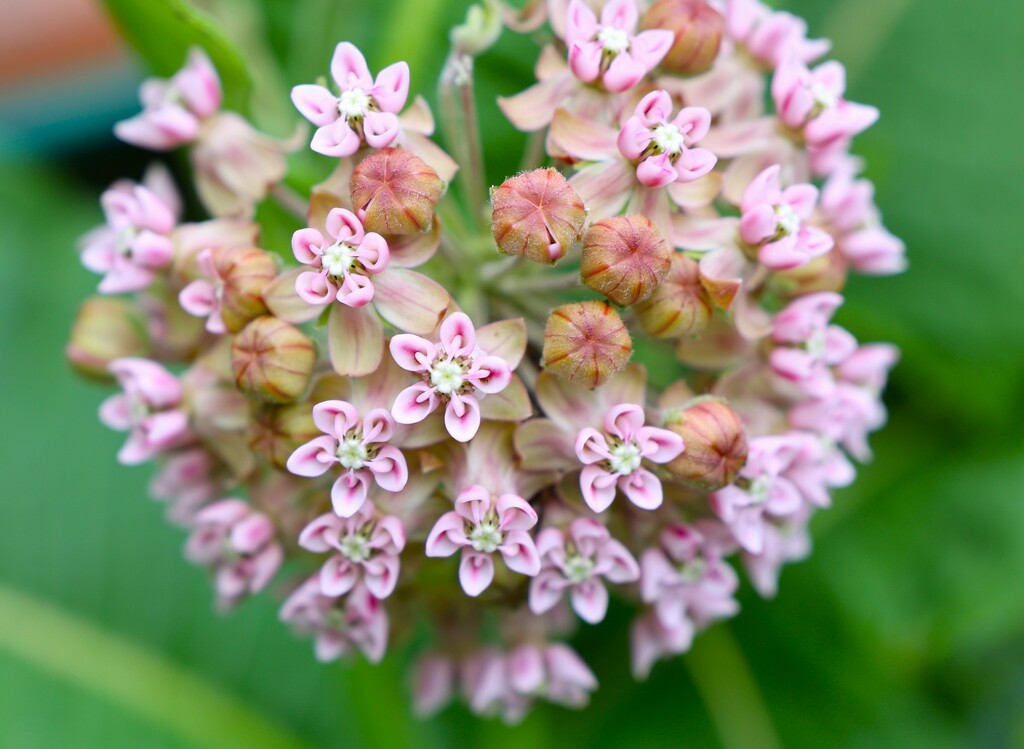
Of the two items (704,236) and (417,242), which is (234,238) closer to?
(417,242)

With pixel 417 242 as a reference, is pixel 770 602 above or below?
below

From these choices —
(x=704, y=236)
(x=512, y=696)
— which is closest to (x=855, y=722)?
(x=512, y=696)

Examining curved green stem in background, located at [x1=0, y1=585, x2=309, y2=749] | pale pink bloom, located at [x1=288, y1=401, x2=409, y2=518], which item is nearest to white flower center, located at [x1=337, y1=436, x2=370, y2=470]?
pale pink bloom, located at [x1=288, y1=401, x2=409, y2=518]

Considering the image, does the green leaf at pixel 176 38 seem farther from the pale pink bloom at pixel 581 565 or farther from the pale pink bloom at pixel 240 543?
the pale pink bloom at pixel 581 565

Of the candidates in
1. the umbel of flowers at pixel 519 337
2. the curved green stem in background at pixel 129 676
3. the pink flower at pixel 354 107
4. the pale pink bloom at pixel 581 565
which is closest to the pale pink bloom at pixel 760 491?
the umbel of flowers at pixel 519 337

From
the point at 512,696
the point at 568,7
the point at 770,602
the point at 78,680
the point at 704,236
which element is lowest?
the point at 78,680

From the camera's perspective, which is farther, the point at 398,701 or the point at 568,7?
the point at 398,701
